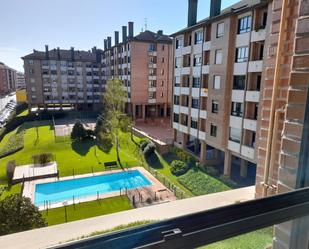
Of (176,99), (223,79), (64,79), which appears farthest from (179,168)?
(64,79)

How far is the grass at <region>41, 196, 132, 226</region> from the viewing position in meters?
7.60

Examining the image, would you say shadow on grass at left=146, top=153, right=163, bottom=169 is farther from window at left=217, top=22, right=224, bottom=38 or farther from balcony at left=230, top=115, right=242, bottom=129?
window at left=217, top=22, right=224, bottom=38

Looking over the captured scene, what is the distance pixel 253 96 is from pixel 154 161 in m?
6.02

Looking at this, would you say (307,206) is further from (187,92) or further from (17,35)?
(187,92)

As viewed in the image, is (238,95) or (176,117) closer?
(238,95)

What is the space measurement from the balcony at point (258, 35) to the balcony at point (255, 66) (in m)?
0.79

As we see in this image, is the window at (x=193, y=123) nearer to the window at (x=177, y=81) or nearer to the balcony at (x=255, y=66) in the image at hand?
the window at (x=177, y=81)

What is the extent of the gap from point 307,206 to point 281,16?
53.7 inches

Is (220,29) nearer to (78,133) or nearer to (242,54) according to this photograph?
(242,54)

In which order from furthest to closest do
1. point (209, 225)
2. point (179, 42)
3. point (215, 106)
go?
point (179, 42), point (215, 106), point (209, 225)

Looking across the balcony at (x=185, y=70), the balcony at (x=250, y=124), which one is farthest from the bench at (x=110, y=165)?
the balcony at (x=250, y=124)

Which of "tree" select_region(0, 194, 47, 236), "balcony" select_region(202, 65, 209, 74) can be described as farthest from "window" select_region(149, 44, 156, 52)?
"tree" select_region(0, 194, 47, 236)

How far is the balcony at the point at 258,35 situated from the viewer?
27.9 ft

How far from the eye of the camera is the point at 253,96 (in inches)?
352
